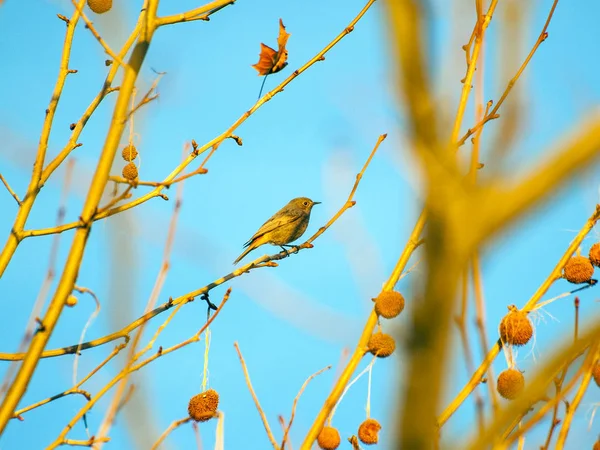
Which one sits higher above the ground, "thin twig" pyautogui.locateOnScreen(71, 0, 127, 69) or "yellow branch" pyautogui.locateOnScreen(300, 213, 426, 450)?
"thin twig" pyautogui.locateOnScreen(71, 0, 127, 69)

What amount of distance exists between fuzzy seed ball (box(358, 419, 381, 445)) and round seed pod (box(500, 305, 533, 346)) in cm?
77

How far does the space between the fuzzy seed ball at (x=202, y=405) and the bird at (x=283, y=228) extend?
20.6 feet

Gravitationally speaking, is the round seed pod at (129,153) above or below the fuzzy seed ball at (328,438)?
above

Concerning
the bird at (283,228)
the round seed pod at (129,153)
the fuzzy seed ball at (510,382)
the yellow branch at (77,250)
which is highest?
the bird at (283,228)

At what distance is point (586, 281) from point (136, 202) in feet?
8.08

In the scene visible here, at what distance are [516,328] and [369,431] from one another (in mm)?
891

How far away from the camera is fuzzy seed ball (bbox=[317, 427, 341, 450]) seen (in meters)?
3.53

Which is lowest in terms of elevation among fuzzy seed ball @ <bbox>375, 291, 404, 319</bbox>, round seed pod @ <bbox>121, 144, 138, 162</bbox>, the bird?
fuzzy seed ball @ <bbox>375, 291, 404, 319</bbox>

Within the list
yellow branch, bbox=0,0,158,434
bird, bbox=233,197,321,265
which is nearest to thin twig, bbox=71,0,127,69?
yellow branch, bbox=0,0,158,434

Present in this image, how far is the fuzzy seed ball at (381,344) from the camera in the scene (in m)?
3.45

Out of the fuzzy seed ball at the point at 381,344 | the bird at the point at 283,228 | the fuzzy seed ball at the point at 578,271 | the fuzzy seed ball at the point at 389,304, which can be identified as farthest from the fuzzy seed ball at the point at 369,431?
the bird at the point at 283,228

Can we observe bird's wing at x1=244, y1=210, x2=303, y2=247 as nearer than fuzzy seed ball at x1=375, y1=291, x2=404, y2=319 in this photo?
No

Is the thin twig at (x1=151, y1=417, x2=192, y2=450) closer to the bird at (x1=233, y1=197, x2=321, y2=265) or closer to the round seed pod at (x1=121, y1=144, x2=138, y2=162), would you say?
the round seed pod at (x1=121, y1=144, x2=138, y2=162)

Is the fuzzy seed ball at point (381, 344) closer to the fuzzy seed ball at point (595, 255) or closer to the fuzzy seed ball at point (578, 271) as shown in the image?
the fuzzy seed ball at point (578, 271)
